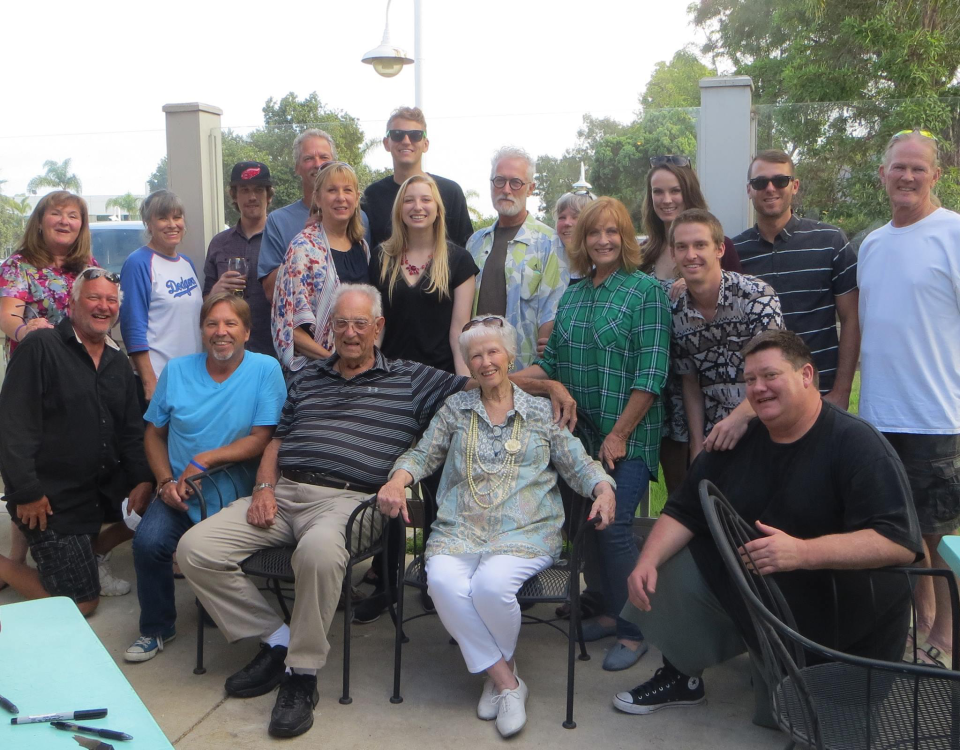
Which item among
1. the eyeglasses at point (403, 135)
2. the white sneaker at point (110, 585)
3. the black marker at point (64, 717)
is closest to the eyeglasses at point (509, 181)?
the eyeglasses at point (403, 135)

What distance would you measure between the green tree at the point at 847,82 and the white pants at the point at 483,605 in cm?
257

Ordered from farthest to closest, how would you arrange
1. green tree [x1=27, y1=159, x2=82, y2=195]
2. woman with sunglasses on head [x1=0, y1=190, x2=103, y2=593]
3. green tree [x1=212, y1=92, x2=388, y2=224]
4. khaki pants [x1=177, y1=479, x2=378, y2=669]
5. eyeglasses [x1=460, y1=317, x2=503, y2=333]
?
green tree [x1=27, y1=159, x2=82, y2=195] → green tree [x1=212, y1=92, x2=388, y2=224] → woman with sunglasses on head [x1=0, y1=190, x2=103, y2=593] → eyeglasses [x1=460, y1=317, x2=503, y2=333] → khaki pants [x1=177, y1=479, x2=378, y2=669]

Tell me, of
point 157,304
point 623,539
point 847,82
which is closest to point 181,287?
point 157,304

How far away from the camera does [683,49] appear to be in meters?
36.6

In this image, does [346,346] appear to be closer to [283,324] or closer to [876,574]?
[283,324]

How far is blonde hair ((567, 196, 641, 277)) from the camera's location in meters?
3.68

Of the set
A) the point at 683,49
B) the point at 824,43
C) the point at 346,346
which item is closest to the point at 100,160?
the point at 346,346

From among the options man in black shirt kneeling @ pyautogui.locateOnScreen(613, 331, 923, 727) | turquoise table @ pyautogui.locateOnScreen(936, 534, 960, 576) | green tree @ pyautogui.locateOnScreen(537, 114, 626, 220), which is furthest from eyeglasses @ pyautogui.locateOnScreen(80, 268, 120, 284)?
turquoise table @ pyautogui.locateOnScreen(936, 534, 960, 576)

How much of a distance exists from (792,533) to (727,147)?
2.61 meters

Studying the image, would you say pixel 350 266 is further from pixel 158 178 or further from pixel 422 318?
pixel 158 178

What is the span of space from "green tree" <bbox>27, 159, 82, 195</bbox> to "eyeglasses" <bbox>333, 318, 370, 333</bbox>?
320 centimetres

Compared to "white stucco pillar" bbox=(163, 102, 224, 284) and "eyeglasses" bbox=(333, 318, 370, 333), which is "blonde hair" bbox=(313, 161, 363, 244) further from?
"white stucco pillar" bbox=(163, 102, 224, 284)

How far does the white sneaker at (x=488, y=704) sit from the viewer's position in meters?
3.19

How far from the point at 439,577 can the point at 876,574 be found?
140 centimetres
